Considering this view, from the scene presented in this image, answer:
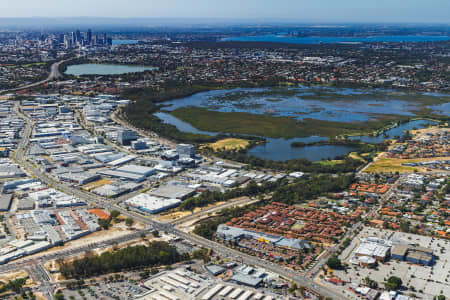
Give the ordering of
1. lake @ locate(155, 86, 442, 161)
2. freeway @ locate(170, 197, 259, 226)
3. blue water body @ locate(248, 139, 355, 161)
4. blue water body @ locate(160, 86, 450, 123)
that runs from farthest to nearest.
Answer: blue water body @ locate(160, 86, 450, 123) < lake @ locate(155, 86, 442, 161) < blue water body @ locate(248, 139, 355, 161) < freeway @ locate(170, 197, 259, 226)

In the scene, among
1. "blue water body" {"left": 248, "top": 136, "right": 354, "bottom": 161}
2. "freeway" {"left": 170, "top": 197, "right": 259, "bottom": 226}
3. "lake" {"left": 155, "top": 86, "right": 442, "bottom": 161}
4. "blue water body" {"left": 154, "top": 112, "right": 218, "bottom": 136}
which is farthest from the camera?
"blue water body" {"left": 154, "top": 112, "right": 218, "bottom": 136}

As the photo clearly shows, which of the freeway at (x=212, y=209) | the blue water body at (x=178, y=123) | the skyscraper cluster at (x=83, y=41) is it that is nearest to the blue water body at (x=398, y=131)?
the blue water body at (x=178, y=123)

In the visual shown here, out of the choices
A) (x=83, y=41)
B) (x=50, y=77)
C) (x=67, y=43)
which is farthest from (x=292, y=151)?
(x=83, y=41)

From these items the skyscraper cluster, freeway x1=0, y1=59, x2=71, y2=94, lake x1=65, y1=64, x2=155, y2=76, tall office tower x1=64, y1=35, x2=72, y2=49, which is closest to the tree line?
freeway x1=0, y1=59, x2=71, y2=94

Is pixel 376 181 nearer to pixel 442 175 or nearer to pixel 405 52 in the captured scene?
pixel 442 175

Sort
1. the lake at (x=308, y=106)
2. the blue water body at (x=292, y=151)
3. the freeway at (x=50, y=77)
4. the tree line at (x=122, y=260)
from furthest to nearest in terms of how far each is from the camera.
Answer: the freeway at (x=50, y=77), the lake at (x=308, y=106), the blue water body at (x=292, y=151), the tree line at (x=122, y=260)

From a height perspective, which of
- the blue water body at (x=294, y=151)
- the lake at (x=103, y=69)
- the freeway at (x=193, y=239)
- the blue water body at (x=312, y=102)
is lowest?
the freeway at (x=193, y=239)

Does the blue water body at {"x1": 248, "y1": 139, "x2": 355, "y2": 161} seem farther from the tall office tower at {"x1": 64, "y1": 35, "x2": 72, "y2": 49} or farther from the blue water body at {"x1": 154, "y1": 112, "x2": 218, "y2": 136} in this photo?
the tall office tower at {"x1": 64, "y1": 35, "x2": 72, "y2": 49}

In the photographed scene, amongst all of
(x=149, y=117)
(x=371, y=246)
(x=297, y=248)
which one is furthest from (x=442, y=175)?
(x=149, y=117)

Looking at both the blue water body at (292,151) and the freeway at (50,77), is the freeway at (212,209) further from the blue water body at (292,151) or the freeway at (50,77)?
the freeway at (50,77)
